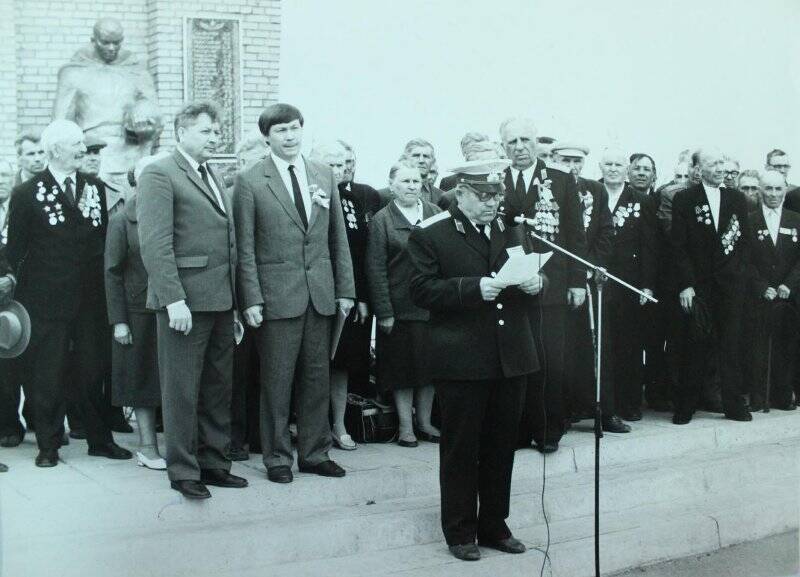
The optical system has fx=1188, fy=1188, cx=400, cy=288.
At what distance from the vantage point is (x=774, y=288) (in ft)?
23.9

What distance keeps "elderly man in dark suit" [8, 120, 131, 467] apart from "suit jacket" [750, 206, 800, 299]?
399 centimetres

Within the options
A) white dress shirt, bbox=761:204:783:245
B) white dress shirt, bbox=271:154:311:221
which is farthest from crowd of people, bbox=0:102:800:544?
white dress shirt, bbox=761:204:783:245

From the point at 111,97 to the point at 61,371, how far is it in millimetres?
1221

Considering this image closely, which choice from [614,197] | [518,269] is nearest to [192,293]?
[518,269]

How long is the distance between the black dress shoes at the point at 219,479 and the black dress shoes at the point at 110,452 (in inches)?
23.4

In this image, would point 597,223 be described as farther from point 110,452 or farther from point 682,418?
point 110,452

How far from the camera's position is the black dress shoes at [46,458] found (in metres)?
5.09

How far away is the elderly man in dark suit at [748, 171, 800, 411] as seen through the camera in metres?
7.20

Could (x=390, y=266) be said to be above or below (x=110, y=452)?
above

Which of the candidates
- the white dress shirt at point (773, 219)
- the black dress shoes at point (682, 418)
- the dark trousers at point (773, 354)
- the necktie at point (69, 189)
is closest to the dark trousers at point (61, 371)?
the necktie at point (69, 189)

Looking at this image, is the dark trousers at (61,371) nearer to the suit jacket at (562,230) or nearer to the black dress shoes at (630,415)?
the suit jacket at (562,230)

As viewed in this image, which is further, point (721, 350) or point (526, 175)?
point (721, 350)

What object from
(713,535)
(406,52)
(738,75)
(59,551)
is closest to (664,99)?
(738,75)

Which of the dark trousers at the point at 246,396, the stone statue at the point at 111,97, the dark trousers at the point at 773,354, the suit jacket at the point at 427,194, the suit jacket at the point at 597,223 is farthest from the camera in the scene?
the dark trousers at the point at 773,354
